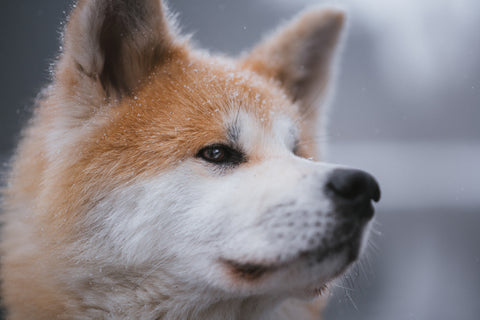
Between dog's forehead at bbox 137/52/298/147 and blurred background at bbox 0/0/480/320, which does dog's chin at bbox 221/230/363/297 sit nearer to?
blurred background at bbox 0/0/480/320

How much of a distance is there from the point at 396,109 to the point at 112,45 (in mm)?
1345

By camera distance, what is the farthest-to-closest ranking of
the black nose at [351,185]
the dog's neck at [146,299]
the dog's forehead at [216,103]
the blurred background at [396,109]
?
1. the blurred background at [396,109]
2. the dog's forehead at [216,103]
3. the dog's neck at [146,299]
4. the black nose at [351,185]

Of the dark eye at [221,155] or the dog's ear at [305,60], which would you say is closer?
the dark eye at [221,155]

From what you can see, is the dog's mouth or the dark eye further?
the dark eye

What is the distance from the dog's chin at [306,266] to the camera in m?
1.04

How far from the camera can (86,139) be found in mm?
1248

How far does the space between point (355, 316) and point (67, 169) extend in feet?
4.55

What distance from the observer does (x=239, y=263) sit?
3.51 feet

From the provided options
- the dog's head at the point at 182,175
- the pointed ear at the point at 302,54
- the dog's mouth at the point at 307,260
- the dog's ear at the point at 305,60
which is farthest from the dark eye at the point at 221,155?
the pointed ear at the point at 302,54

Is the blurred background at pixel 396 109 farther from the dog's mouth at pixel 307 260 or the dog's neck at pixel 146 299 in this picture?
the dog's neck at pixel 146 299

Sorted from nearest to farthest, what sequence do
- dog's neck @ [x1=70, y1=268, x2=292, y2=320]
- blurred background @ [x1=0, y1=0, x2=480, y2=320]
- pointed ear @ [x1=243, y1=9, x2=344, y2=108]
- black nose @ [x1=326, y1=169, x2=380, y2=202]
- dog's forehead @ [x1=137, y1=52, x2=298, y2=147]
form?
black nose @ [x1=326, y1=169, x2=380, y2=202], dog's neck @ [x1=70, y1=268, x2=292, y2=320], dog's forehead @ [x1=137, y1=52, x2=298, y2=147], blurred background @ [x1=0, y1=0, x2=480, y2=320], pointed ear @ [x1=243, y1=9, x2=344, y2=108]

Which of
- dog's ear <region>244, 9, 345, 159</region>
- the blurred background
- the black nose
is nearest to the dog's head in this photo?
the black nose

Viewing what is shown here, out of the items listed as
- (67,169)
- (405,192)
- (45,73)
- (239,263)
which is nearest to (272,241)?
(239,263)

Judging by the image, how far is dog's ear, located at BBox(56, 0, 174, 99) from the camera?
120 cm
